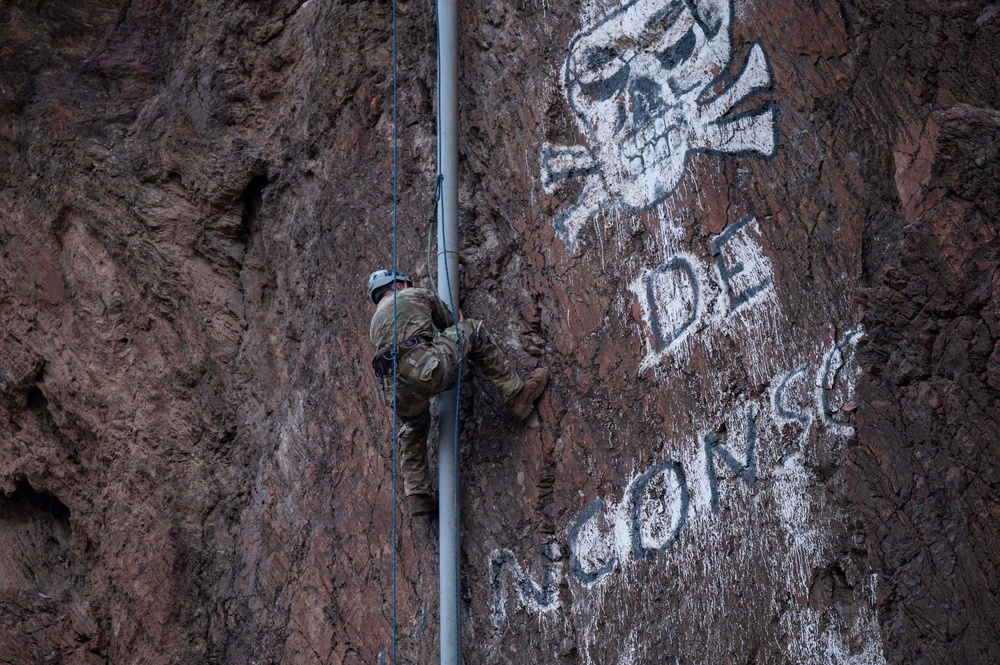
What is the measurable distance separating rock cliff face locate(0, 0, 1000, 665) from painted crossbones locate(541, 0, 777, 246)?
0.02 m

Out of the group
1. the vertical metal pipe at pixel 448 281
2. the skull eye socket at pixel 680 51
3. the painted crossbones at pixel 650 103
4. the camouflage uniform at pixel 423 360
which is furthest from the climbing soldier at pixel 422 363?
the skull eye socket at pixel 680 51

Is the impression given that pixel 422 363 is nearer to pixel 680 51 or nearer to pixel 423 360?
pixel 423 360

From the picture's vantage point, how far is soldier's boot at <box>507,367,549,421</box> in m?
6.17

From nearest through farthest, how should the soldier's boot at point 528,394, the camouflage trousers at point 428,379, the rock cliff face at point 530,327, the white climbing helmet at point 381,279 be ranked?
the rock cliff face at point 530,327 < the camouflage trousers at point 428,379 < the soldier's boot at point 528,394 < the white climbing helmet at point 381,279

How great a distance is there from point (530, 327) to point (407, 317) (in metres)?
0.74

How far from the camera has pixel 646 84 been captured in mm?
6410

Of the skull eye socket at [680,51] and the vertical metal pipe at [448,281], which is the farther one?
the skull eye socket at [680,51]

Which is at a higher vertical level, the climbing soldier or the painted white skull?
the painted white skull

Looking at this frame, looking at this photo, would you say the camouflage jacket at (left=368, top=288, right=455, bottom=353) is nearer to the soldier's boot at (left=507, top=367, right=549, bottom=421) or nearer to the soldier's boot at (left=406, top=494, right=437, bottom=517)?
the soldier's boot at (left=507, top=367, right=549, bottom=421)

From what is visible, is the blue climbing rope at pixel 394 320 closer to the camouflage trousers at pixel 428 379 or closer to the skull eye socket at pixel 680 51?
the camouflage trousers at pixel 428 379

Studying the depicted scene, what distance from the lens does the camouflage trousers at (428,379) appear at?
19.7 feet

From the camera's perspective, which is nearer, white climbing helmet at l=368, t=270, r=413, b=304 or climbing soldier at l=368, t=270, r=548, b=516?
climbing soldier at l=368, t=270, r=548, b=516

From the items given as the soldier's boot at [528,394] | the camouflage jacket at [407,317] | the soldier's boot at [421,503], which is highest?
the camouflage jacket at [407,317]

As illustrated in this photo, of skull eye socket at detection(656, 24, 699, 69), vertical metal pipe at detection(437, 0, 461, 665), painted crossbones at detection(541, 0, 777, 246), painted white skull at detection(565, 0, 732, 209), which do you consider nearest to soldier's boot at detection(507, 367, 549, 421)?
vertical metal pipe at detection(437, 0, 461, 665)
